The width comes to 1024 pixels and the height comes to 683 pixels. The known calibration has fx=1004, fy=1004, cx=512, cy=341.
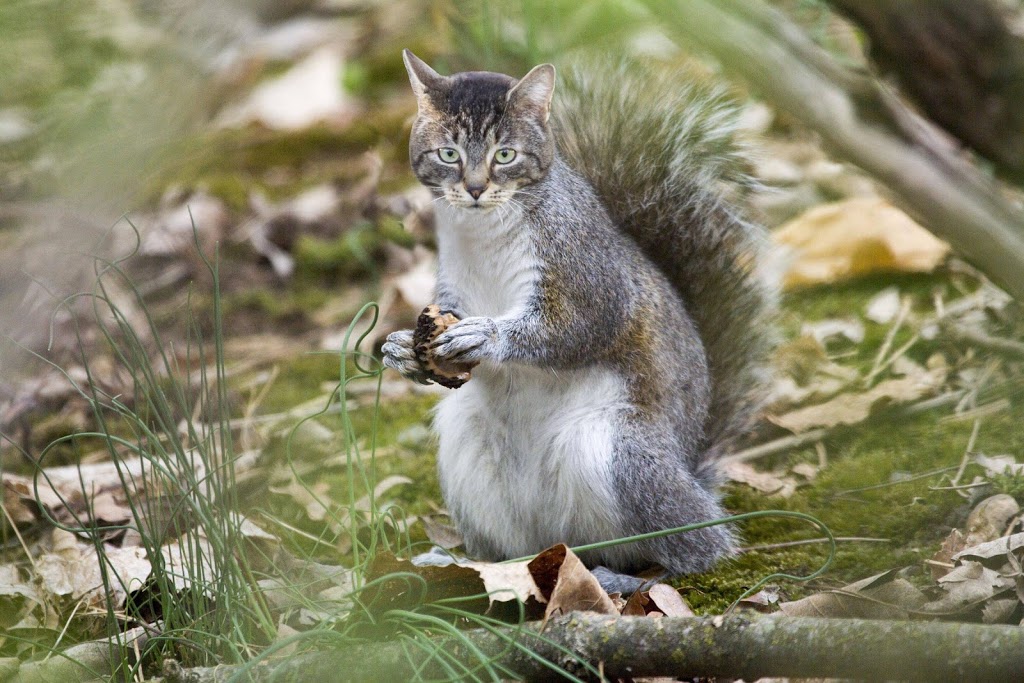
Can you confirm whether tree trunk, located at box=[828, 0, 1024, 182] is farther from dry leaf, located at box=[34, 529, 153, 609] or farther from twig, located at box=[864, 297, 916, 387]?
dry leaf, located at box=[34, 529, 153, 609]

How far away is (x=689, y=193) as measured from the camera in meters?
3.12

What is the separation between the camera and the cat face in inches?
98.0

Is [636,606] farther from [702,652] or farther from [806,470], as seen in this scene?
[806,470]

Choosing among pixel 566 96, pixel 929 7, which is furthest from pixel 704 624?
pixel 929 7

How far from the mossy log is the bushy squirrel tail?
113 cm

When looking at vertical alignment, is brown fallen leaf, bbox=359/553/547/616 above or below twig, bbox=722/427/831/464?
above

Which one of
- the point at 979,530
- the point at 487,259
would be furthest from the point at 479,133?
the point at 979,530

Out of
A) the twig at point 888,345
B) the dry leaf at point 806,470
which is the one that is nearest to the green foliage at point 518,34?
the twig at point 888,345

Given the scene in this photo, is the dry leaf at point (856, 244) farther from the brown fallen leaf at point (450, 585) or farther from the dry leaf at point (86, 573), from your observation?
the dry leaf at point (86, 573)

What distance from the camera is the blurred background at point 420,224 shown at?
2324 mm

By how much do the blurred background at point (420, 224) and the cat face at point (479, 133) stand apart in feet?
0.98

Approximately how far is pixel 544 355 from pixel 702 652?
3.24 ft

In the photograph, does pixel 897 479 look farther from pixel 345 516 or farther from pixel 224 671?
pixel 224 671

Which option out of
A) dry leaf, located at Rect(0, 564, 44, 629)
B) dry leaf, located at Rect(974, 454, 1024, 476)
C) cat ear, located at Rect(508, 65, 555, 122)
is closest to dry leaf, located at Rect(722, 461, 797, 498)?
dry leaf, located at Rect(974, 454, 1024, 476)
